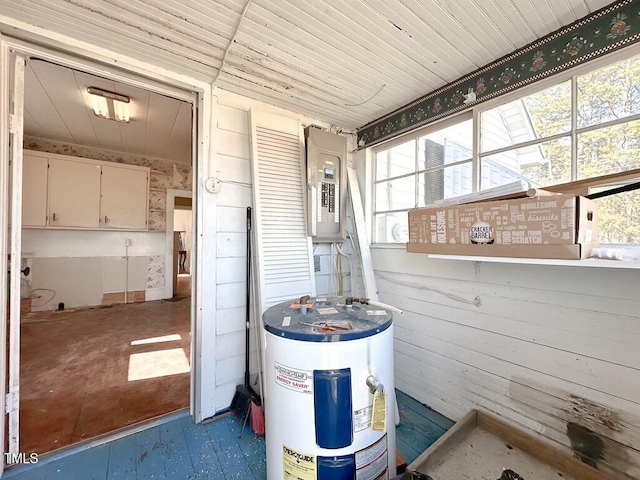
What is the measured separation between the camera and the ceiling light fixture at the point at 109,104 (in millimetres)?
2562

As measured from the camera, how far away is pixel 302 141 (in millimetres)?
2195

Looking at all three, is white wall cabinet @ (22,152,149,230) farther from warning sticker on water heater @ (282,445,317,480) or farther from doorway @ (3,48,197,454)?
warning sticker on water heater @ (282,445,317,480)

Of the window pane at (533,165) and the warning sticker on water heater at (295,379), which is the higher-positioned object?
the window pane at (533,165)

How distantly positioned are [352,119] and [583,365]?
86.2 inches

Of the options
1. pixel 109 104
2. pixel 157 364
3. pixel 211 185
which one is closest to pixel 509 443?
pixel 211 185

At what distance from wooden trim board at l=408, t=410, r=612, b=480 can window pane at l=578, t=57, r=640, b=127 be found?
5.12 ft

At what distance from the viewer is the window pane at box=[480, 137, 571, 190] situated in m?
1.45

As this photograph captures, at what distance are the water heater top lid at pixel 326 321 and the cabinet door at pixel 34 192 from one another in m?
4.54

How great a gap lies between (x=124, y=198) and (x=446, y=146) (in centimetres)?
483

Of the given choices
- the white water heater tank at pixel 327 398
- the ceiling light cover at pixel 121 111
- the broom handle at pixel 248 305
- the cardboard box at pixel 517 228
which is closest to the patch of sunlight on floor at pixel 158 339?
the broom handle at pixel 248 305

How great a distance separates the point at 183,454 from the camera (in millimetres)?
1577

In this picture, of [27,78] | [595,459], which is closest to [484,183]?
[595,459]

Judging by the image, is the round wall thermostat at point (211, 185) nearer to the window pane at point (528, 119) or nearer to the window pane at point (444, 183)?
the window pane at point (444, 183)

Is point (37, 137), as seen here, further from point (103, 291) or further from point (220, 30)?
point (220, 30)
